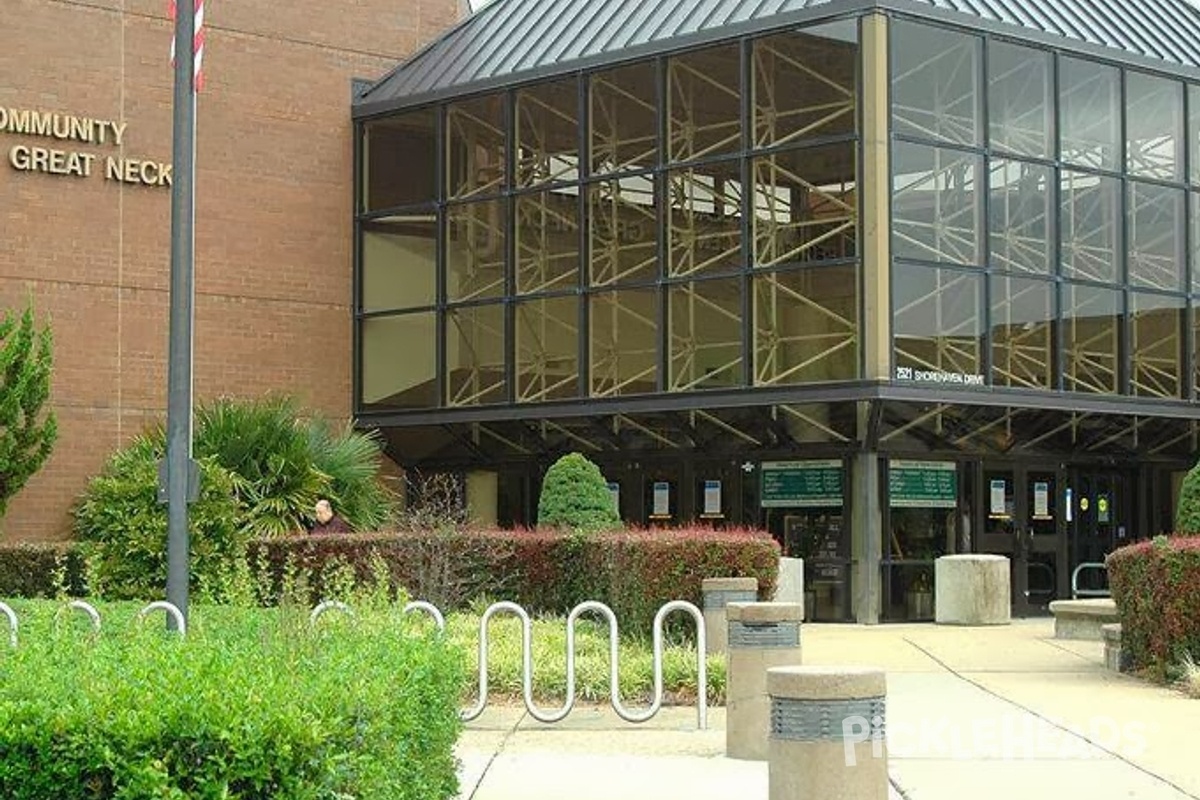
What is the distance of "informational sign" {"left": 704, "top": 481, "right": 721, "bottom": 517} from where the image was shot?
2722 cm

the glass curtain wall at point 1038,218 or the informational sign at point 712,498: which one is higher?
the glass curtain wall at point 1038,218

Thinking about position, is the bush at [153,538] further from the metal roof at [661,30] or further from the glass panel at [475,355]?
the metal roof at [661,30]

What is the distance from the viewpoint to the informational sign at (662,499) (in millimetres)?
27844

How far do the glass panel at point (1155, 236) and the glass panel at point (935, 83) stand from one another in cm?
339

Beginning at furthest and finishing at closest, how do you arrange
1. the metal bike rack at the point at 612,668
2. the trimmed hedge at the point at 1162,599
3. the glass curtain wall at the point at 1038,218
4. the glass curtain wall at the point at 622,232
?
the glass curtain wall at the point at 622,232, the glass curtain wall at the point at 1038,218, the trimmed hedge at the point at 1162,599, the metal bike rack at the point at 612,668

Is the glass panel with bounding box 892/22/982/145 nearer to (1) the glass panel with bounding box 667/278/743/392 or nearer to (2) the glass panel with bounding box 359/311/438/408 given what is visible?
(1) the glass panel with bounding box 667/278/743/392

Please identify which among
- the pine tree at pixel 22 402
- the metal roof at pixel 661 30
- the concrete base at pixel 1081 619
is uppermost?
the metal roof at pixel 661 30

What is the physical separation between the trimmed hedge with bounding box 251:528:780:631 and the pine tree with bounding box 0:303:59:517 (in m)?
4.98

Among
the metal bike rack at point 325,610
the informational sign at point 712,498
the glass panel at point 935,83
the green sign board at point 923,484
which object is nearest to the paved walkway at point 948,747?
the metal bike rack at point 325,610

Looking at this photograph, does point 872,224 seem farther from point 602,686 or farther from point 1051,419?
point 602,686

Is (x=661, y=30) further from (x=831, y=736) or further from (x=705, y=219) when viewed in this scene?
(x=831, y=736)

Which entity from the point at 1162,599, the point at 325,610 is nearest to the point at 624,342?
the point at 1162,599

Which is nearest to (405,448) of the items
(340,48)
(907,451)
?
(340,48)

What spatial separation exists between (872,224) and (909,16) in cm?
278
